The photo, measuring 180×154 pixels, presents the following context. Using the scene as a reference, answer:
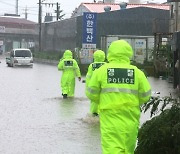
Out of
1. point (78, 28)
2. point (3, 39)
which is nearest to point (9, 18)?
point (3, 39)

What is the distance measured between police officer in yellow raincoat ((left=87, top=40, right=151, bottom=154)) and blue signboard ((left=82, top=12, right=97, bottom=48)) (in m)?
30.8

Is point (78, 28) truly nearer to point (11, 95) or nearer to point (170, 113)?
point (11, 95)

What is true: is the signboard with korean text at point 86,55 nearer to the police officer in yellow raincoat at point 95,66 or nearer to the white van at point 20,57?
the white van at point 20,57

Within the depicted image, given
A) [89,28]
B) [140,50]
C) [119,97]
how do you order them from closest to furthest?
[119,97] < [89,28] < [140,50]

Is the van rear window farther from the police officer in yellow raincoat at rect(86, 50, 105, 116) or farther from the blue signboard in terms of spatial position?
the police officer in yellow raincoat at rect(86, 50, 105, 116)

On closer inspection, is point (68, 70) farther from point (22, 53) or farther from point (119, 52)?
point (22, 53)

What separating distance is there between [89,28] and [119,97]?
3139 centimetres

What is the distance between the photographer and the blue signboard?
37406 millimetres

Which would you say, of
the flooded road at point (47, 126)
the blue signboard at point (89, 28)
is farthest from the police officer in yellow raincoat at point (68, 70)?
the blue signboard at point (89, 28)

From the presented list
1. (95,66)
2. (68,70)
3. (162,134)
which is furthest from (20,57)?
(162,134)

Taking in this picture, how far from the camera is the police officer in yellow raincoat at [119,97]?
6.23m

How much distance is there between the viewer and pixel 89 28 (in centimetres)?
3756

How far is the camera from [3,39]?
112 meters

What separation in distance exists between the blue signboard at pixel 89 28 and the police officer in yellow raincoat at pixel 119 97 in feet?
101
